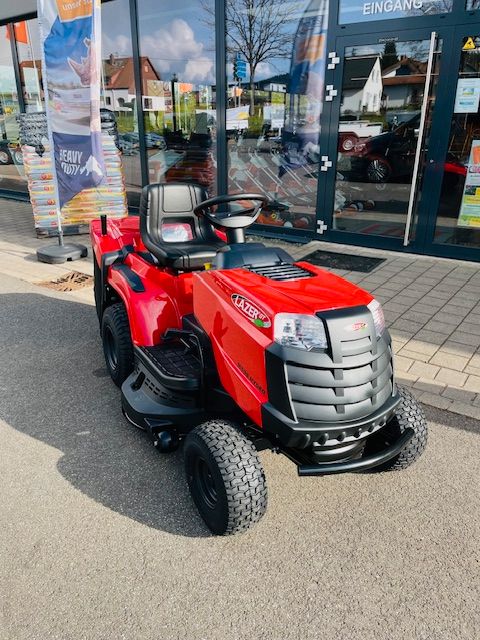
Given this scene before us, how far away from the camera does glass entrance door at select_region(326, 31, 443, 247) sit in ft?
19.3

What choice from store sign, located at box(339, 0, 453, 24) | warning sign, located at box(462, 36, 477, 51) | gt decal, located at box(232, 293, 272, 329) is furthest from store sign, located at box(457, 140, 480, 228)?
gt decal, located at box(232, 293, 272, 329)

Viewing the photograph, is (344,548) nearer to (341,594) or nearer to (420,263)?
(341,594)

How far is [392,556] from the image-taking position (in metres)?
2.11

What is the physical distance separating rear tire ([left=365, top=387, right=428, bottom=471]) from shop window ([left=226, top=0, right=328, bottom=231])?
4.99m

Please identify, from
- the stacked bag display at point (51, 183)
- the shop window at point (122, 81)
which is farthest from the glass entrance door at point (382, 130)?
the shop window at point (122, 81)

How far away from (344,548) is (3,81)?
12.3m

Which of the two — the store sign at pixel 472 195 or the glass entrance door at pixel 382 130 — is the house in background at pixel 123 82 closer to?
the glass entrance door at pixel 382 130

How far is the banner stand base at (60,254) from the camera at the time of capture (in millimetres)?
6351

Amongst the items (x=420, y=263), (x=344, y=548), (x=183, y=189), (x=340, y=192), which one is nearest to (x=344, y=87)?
(x=340, y=192)

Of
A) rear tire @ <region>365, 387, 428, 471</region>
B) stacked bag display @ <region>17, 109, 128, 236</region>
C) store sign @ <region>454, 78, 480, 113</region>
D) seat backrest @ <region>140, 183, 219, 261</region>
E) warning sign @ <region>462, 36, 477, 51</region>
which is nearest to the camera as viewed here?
rear tire @ <region>365, 387, 428, 471</region>

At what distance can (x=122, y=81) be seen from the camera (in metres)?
8.84

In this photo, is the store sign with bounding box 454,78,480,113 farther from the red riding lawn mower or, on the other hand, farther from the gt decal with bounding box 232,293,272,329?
the gt decal with bounding box 232,293,272,329

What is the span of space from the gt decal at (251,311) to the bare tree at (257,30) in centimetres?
578

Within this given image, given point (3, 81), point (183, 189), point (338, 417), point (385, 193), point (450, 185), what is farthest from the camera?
point (3, 81)
